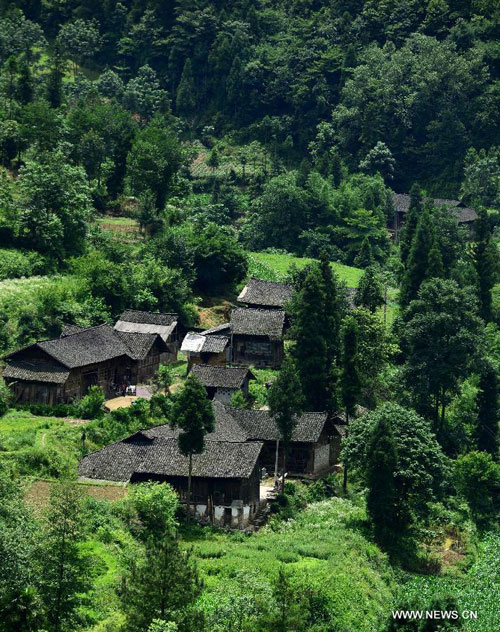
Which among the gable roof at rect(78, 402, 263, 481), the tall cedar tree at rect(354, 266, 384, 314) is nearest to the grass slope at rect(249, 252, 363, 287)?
the tall cedar tree at rect(354, 266, 384, 314)

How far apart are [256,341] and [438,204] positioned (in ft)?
140

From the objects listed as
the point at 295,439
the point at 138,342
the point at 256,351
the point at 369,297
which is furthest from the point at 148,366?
the point at 369,297

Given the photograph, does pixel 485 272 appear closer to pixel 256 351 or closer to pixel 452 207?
pixel 256 351

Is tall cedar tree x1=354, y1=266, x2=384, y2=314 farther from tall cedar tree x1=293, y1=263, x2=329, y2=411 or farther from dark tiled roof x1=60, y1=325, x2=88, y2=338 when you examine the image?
dark tiled roof x1=60, y1=325, x2=88, y2=338

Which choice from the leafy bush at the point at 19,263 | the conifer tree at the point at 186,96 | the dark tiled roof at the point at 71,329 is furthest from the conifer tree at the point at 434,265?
the conifer tree at the point at 186,96

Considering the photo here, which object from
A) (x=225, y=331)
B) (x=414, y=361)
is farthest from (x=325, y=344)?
(x=225, y=331)

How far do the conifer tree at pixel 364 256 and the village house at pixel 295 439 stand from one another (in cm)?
4095

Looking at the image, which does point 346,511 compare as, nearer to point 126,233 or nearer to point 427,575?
point 427,575

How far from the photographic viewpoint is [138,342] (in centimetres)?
8000

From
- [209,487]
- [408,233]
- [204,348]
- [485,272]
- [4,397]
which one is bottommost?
[209,487]

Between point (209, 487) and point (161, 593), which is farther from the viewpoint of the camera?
point (209, 487)

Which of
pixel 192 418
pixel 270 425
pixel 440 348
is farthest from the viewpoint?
pixel 440 348

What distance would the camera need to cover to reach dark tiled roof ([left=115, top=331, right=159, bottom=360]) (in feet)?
260

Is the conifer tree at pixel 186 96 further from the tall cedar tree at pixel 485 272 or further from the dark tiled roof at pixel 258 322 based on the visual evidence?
the dark tiled roof at pixel 258 322
